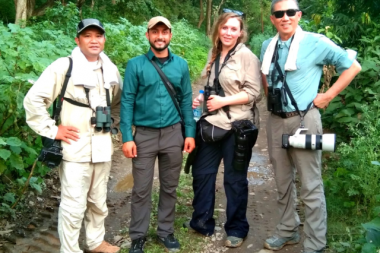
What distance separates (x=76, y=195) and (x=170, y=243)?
3.65 ft

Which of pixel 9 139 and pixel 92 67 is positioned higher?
pixel 92 67

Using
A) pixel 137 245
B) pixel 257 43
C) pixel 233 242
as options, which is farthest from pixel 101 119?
pixel 257 43

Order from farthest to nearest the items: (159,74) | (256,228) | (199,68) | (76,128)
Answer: (199,68) < (256,228) < (159,74) < (76,128)

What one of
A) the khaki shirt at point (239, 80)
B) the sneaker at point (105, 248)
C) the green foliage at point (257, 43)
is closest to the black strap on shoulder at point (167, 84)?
the khaki shirt at point (239, 80)

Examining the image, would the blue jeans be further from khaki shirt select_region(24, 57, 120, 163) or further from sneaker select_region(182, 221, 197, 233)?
khaki shirt select_region(24, 57, 120, 163)

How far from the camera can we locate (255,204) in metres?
5.23

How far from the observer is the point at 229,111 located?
385 cm

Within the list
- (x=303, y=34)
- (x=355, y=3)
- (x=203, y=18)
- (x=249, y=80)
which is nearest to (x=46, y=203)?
(x=249, y=80)

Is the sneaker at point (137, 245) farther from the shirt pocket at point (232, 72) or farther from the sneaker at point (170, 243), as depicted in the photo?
the shirt pocket at point (232, 72)

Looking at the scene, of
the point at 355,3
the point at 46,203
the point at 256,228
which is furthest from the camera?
the point at 355,3

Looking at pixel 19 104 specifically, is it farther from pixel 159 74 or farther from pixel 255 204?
pixel 255 204

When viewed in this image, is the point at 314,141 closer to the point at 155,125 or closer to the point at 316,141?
the point at 316,141

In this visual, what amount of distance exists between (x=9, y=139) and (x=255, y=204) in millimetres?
3066

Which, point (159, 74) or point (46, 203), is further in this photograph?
point (46, 203)
